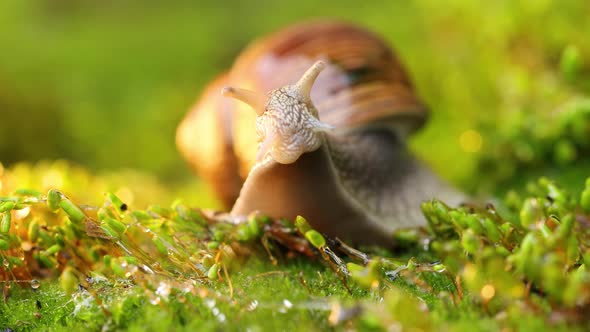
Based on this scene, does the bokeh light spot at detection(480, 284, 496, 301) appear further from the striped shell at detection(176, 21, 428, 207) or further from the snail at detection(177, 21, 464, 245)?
the striped shell at detection(176, 21, 428, 207)

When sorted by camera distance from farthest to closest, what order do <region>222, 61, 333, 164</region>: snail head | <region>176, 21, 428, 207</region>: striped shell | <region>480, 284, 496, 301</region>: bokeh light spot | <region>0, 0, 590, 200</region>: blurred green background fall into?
<region>0, 0, 590, 200</region>: blurred green background
<region>176, 21, 428, 207</region>: striped shell
<region>222, 61, 333, 164</region>: snail head
<region>480, 284, 496, 301</region>: bokeh light spot

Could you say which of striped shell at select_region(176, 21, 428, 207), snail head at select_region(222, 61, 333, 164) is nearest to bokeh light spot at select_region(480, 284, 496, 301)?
snail head at select_region(222, 61, 333, 164)

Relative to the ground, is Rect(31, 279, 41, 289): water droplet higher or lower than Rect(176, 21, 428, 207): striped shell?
lower

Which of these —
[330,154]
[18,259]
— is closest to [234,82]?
[330,154]

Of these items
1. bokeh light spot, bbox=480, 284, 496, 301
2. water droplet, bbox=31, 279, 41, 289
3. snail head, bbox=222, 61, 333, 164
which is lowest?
water droplet, bbox=31, 279, 41, 289

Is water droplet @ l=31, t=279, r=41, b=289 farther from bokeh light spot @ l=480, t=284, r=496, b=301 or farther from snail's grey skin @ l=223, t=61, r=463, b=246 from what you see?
bokeh light spot @ l=480, t=284, r=496, b=301

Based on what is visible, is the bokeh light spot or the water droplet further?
the water droplet

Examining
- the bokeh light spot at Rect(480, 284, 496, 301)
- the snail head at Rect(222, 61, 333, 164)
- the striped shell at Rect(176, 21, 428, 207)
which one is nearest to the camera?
the bokeh light spot at Rect(480, 284, 496, 301)
